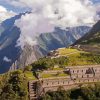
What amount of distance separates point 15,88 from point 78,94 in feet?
84.9

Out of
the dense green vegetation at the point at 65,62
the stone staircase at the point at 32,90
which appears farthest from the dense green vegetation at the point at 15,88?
the dense green vegetation at the point at 65,62

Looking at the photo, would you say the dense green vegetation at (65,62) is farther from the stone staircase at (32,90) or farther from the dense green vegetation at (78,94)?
the dense green vegetation at (78,94)

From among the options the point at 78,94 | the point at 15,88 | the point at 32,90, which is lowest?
the point at 78,94

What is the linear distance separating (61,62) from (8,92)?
132ft

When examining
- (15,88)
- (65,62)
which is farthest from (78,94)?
(65,62)

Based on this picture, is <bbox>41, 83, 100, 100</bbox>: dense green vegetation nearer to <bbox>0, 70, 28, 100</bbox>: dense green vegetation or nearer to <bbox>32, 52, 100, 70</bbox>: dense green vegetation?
<bbox>0, 70, 28, 100</bbox>: dense green vegetation

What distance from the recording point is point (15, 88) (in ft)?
516

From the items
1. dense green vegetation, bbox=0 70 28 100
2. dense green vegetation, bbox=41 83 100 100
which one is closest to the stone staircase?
dense green vegetation, bbox=0 70 28 100

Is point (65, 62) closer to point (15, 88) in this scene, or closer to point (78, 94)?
point (78, 94)

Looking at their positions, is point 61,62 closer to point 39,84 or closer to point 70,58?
point 70,58

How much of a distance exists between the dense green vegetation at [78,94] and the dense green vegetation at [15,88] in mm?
8578

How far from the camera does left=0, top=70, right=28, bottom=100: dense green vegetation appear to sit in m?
155

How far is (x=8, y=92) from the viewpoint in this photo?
156 metres

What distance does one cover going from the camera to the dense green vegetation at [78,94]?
6132 inches
